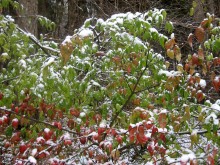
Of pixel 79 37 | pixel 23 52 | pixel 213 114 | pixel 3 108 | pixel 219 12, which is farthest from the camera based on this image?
pixel 219 12

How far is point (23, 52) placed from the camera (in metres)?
5.05

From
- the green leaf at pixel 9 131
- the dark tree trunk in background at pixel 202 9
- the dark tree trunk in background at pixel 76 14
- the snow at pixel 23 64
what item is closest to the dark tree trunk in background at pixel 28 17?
the snow at pixel 23 64

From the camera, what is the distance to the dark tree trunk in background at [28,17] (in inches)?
274

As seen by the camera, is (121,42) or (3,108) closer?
(121,42)

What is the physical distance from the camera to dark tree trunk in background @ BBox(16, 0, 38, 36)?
6955mm

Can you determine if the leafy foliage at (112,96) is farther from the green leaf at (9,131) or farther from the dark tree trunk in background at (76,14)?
the dark tree trunk in background at (76,14)

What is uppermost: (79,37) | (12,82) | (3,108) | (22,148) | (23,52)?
(79,37)

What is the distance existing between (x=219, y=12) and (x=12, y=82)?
10.9 metres

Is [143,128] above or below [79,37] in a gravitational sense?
below

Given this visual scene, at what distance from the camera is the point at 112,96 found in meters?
4.47

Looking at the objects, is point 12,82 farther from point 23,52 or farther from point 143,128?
point 143,128

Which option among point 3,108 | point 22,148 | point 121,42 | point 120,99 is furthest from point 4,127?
point 121,42

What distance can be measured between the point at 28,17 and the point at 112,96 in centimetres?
329

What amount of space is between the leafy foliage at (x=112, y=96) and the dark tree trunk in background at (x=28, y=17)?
1.92 m
